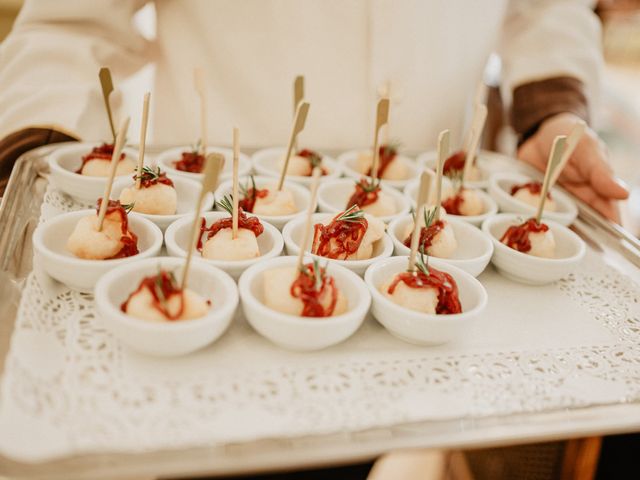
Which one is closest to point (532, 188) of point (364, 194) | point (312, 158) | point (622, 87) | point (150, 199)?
point (364, 194)

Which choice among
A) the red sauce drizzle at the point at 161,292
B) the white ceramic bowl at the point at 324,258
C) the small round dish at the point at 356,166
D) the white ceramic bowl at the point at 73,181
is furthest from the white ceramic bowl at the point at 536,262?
the white ceramic bowl at the point at 73,181

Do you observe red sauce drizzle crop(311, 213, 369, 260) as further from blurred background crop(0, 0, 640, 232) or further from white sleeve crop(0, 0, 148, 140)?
blurred background crop(0, 0, 640, 232)

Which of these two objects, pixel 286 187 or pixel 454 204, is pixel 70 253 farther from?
pixel 454 204

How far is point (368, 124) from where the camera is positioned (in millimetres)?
2543

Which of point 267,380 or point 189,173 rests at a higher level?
point 189,173

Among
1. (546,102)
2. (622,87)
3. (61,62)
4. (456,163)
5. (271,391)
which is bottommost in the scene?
(622,87)

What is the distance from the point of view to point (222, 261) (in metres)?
1.58

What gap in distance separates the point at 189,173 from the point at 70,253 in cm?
64

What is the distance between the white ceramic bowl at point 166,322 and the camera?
4.13 ft

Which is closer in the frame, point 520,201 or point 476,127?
point 476,127

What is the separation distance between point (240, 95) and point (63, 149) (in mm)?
782

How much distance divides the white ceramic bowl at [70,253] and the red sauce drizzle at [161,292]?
0.48 feet

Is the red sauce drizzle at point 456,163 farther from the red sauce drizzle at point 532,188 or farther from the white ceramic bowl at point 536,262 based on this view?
the white ceramic bowl at point 536,262

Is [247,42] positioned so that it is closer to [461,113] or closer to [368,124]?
[368,124]
